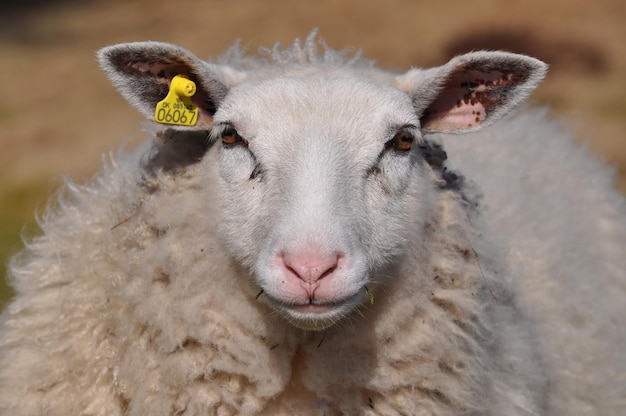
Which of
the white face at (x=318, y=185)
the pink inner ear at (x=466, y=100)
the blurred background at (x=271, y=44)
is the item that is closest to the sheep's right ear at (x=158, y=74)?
the white face at (x=318, y=185)

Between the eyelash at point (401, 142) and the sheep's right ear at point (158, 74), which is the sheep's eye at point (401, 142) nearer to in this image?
the eyelash at point (401, 142)

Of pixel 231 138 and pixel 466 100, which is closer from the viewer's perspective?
pixel 231 138

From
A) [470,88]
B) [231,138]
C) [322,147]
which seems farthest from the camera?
[470,88]

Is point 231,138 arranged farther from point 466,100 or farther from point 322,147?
point 466,100

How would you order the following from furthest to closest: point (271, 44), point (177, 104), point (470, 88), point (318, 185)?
point (271, 44), point (470, 88), point (177, 104), point (318, 185)

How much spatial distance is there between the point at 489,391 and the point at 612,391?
1012 millimetres

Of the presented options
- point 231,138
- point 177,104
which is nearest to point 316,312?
point 231,138

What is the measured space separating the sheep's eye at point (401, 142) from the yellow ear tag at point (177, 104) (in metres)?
0.70

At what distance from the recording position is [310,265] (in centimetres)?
301

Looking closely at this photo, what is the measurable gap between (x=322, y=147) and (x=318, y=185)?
16cm

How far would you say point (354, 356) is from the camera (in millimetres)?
3568

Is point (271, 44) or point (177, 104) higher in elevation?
point (177, 104)

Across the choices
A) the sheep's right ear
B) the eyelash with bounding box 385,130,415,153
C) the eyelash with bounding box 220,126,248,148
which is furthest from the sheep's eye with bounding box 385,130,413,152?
the sheep's right ear

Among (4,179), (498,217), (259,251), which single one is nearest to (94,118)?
(4,179)
